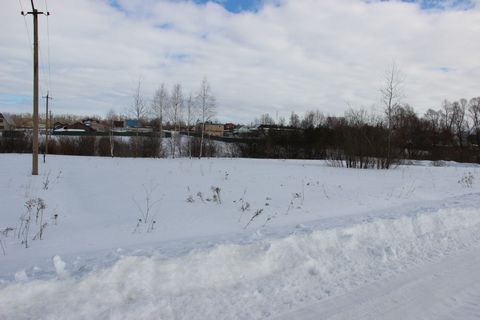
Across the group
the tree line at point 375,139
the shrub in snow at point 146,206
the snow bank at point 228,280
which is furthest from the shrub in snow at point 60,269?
the tree line at point 375,139

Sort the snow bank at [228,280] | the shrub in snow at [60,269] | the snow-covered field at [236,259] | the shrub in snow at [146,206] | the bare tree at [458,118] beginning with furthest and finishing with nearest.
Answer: the bare tree at [458,118] < the shrub in snow at [146,206] < the shrub in snow at [60,269] < the snow-covered field at [236,259] < the snow bank at [228,280]

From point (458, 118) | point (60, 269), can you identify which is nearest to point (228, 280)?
point (60, 269)

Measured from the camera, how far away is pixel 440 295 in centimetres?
417

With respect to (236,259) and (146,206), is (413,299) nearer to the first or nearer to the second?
(236,259)

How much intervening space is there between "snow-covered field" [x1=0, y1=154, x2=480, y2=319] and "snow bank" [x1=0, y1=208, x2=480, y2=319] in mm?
15

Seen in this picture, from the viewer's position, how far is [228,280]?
14.6ft

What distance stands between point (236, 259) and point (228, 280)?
0.47 m

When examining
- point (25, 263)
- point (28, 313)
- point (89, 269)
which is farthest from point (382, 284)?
point (25, 263)

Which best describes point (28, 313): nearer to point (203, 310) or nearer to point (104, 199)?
point (203, 310)

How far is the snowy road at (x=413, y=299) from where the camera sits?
370 cm

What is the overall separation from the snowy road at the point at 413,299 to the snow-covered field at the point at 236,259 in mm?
13

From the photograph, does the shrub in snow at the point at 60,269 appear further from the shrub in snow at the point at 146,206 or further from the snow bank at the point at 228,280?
the shrub in snow at the point at 146,206

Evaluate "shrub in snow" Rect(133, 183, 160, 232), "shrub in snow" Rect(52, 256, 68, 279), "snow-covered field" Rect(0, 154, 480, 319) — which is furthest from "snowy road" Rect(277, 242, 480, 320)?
"shrub in snow" Rect(133, 183, 160, 232)

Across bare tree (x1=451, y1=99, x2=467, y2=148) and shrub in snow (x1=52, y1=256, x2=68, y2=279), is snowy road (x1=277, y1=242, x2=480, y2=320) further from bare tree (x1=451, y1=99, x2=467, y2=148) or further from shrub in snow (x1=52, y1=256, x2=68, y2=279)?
bare tree (x1=451, y1=99, x2=467, y2=148)
